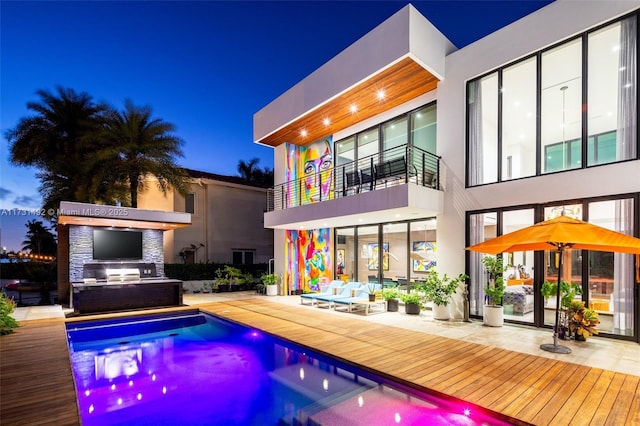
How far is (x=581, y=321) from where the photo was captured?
681cm

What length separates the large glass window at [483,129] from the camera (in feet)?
29.5

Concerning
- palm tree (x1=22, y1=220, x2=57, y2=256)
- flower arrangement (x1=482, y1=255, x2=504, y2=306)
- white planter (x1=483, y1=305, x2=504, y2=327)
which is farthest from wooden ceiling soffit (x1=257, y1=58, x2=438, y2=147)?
palm tree (x1=22, y1=220, x2=57, y2=256)

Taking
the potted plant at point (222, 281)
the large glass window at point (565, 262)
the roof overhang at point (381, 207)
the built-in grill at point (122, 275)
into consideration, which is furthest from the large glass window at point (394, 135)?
the built-in grill at point (122, 275)

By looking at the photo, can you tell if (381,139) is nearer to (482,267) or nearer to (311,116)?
(311,116)

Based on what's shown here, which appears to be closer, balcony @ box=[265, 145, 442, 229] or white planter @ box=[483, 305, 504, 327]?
white planter @ box=[483, 305, 504, 327]

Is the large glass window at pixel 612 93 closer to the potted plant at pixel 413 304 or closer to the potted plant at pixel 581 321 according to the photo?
the potted plant at pixel 581 321

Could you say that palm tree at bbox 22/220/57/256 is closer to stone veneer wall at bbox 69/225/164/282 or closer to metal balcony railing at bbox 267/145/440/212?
stone veneer wall at bbox 69/225/164/282

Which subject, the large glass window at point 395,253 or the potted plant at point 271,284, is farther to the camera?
the potted plant at point 271,284

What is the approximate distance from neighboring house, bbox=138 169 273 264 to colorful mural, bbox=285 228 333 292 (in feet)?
21.5

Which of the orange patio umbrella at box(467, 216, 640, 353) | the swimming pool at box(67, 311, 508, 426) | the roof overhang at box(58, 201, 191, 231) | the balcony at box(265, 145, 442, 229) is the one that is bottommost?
the swimming pool at box(67, 311, 508, 426)

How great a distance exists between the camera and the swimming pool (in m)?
4.39

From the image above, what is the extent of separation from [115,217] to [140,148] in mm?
4702

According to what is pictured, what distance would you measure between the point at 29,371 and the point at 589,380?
28.1 ft

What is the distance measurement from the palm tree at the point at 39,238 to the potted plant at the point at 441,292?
3855cm
